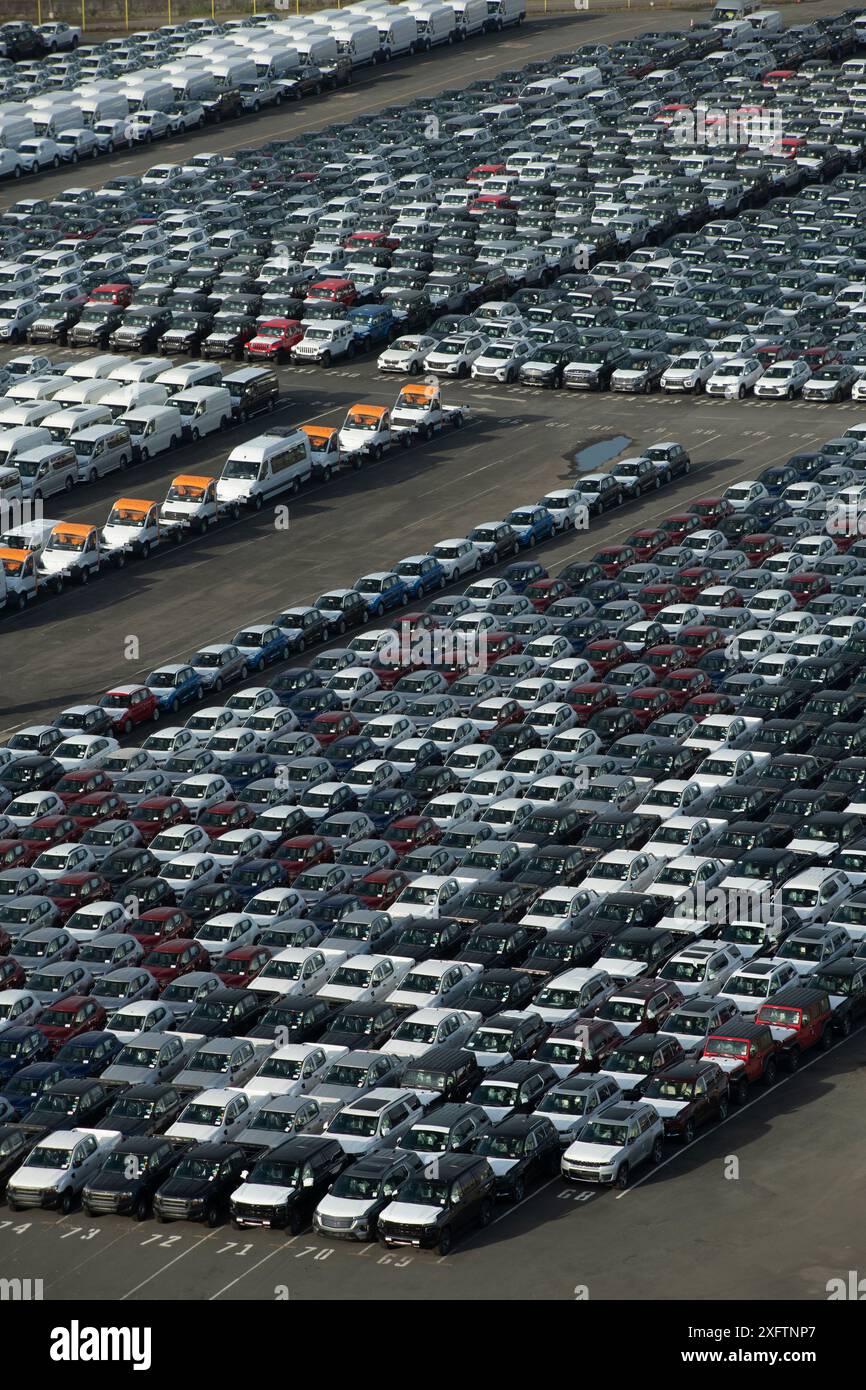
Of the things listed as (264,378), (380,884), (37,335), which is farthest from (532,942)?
(37,335)

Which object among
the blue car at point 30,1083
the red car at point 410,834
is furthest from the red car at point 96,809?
the blue car at point 30,1083

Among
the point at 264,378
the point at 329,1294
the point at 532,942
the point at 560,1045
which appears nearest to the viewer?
the point at 329,1294

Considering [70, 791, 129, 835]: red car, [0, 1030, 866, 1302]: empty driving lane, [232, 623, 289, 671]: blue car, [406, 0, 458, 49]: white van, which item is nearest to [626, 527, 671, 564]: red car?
[232, 623, 289, 671]: blue car

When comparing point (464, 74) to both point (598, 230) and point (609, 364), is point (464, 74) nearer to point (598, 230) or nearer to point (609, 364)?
point (598, 230)

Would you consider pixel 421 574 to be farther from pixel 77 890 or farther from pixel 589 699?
pixel 77 890

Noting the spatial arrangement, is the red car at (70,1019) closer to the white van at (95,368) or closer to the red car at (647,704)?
the red car at (647,704)

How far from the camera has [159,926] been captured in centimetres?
6456

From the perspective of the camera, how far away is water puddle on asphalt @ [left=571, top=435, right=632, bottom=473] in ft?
323

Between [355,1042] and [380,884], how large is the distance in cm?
758

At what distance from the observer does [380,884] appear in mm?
65688

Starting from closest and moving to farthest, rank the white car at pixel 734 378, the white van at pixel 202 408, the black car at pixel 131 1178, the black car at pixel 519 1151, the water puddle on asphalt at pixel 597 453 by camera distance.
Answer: the black car at pixel 519 1151, the black car at pixel 131 1178, the water puddle on asphalt at pixel 597 453, the white van at pixel 202 408, the white car at pixel 734 378

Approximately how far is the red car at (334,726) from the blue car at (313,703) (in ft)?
3.21

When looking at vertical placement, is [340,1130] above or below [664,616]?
below

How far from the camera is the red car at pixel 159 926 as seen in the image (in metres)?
64.3
